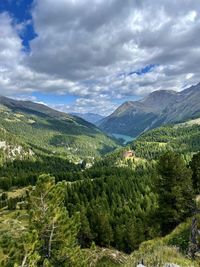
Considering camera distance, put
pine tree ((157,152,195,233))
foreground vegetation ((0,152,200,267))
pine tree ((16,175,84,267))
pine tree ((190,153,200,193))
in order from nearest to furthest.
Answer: foreground vegetation ((0,152,200,267))
pine tree ((16,175,84,267))
pine tree ((157,152,195,233))
pine tree ((190,153,200,193))

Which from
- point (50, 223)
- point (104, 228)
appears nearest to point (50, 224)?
point (50, 223)

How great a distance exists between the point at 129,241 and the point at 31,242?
72.8 metres

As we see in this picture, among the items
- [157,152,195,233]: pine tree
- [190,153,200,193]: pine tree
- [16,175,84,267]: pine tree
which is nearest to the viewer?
[16,175,84,267]: pine tree

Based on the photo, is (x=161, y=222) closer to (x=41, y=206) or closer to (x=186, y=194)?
(x=186, y=194)

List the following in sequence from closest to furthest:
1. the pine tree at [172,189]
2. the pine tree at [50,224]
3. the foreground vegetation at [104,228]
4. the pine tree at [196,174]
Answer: the foreground vegetation at [104,228] < the pine tree at [50,224] < the pine tree at [172,189] < the pine tree at [196,174]

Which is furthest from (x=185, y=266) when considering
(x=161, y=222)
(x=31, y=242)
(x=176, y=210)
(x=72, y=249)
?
(x=161, y=222)

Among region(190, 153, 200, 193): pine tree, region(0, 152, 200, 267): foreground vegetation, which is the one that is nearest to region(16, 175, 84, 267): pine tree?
region(0, 152, 200, 267): foreground vegetation

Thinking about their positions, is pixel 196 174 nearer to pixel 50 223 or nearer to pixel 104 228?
pixel 50 223

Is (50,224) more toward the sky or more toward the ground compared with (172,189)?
more toward the sky

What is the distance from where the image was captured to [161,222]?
6138 cm

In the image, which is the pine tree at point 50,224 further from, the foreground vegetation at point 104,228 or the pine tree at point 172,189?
the pine tree at point 172,189

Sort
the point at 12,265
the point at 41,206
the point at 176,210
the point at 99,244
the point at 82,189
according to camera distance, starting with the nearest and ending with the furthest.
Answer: the point at 12,265 < the point at 41,206 < the point at 176,210 < the point at 99,244 < the point at 82,189

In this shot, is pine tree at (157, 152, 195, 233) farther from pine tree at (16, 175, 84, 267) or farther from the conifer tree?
the conifer tree

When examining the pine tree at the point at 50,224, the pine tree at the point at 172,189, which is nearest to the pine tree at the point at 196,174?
the pine tree at the point at 172,189
